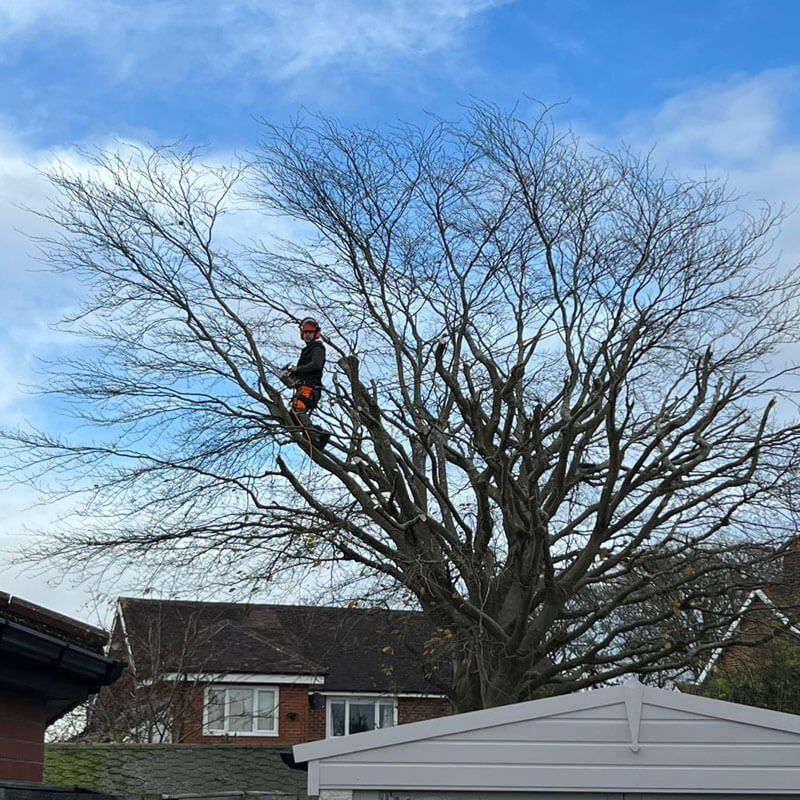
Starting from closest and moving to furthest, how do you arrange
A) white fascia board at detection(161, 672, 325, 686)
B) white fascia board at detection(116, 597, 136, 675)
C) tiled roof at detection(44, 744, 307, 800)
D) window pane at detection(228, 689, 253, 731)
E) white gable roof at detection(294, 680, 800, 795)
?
white gable roof at detection(294, 680, 800, 795), tiled roof at detection(44, 744, 307, 800), white fascia board at detection(116, 597, 136, 675), white fascia board at detection(161, 672, 325, 686), window pane at detection(228, 689, 253, 731)

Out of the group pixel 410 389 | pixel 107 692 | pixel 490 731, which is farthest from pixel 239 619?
pixel 490 731

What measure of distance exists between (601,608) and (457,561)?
201 centimetres

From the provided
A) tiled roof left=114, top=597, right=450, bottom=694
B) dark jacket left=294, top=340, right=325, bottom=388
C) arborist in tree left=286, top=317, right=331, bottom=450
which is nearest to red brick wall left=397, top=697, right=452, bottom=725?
tiled roof left=114, top=597, right=450, bottom=694

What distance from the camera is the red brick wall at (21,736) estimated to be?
822cm

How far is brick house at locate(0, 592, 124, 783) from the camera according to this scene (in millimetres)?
7629

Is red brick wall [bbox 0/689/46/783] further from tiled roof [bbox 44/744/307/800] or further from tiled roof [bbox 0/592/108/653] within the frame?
tiled roof [bbox 44/744/307/800]

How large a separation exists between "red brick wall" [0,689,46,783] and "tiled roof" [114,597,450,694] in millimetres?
17094

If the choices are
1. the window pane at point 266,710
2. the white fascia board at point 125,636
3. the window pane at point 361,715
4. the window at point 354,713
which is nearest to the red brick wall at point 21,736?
the white fascia board at point 125,636

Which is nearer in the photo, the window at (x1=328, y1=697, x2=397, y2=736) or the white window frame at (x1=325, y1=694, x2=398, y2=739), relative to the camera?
the white window frame at (x1=325, y1=694, x2=398, y2=739)

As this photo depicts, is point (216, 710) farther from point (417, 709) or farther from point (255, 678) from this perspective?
point (417, 709)

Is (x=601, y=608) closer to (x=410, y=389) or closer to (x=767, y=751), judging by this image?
(x=410, y=389)

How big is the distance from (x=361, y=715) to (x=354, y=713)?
0.69 ft

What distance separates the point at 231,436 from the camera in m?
15.5

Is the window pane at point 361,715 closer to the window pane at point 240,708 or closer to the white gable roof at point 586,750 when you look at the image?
the window pane at point 240,708
